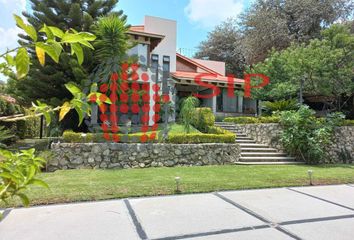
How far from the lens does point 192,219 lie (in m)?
4.55

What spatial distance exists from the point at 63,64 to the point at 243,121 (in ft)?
29.7

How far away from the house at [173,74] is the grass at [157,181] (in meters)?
6.64

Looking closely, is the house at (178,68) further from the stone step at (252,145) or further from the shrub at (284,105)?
the stone step at (252,145)

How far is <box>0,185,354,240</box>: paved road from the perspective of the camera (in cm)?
393

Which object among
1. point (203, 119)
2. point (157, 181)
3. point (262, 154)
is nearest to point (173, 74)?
point (203, 119)

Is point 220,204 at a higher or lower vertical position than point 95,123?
lower

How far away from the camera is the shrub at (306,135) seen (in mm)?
11227

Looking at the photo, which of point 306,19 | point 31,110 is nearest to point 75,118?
point 31,110

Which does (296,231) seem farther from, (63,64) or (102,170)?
(63,64)

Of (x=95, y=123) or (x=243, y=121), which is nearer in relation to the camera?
(x=95, y=123)

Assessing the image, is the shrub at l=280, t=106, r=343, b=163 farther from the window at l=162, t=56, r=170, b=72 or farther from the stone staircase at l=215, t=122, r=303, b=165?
the window at l=162, t=56, r=170, b=72

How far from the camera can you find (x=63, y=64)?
35.3 feet
